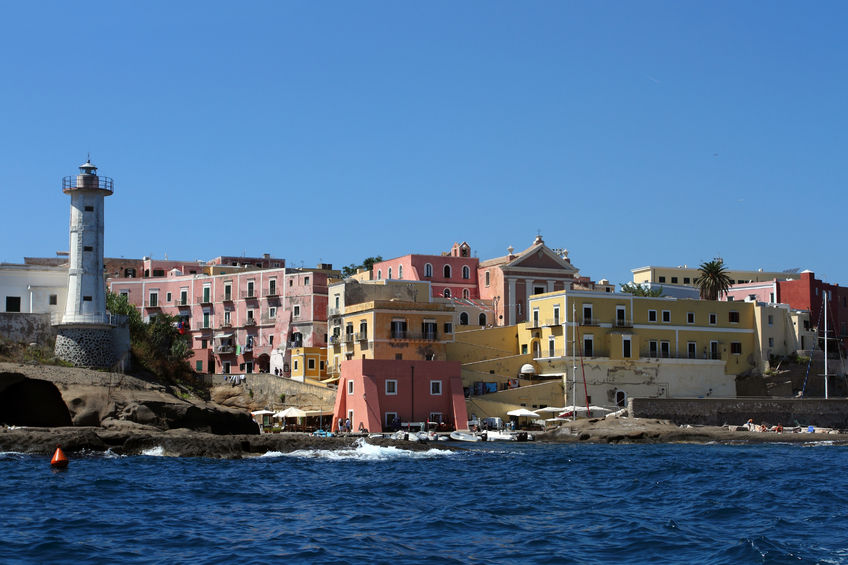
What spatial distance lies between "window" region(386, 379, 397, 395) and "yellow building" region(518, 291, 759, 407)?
1164 centimetres

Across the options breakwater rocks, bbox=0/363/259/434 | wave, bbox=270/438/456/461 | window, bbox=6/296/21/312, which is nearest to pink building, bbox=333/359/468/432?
breakwater rocks, bbox=0/363/259/434

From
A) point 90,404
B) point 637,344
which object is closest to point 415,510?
point 90,404

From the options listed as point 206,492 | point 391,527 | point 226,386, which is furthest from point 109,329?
point 391,527

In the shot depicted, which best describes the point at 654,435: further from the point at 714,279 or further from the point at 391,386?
the point at 714,279

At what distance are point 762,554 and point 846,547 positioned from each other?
2.30 m

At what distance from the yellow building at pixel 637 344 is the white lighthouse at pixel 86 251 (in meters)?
27.0

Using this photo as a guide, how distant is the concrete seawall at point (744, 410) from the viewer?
212 feet

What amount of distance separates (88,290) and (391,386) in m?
16.6

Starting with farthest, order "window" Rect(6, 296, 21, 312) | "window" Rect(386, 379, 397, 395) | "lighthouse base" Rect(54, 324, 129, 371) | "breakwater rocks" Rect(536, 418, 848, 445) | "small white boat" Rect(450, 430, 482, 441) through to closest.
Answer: "window" Rect(386, 379, 397, 395) < "window" Rect(6, 296, 21, 312) < "breakwater rocks" Rect(536, 418, 848, 445) < "small white boat" Rect(450, 430, 482, 441) < "lighthouse base" Rect(54, 324, 129, 371)

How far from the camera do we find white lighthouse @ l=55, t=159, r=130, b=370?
5538cm

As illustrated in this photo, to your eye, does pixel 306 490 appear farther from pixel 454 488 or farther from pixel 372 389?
pixel 372 389

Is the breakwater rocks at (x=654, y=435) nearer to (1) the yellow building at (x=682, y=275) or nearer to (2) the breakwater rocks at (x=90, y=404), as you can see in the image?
(2) the breakwater rocks at (x=90, y=404)

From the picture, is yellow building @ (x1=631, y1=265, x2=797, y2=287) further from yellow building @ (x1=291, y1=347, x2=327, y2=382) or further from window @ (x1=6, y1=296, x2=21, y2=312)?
window @ (x1=6, y1=296, x2=21, y2=312)

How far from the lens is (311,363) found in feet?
236
